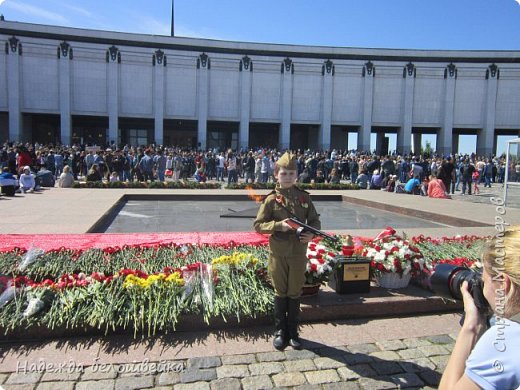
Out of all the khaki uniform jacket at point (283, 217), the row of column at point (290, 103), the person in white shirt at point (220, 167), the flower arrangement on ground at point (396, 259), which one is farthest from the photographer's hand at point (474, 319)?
the row of column at point (290, 103)

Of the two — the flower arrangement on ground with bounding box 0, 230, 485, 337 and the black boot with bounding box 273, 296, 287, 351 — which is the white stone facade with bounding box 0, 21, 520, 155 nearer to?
the flower arrangement on ground with bounding box 0, 230, 485, 337

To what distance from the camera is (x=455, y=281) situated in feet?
6.54

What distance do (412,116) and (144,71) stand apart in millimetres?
29755

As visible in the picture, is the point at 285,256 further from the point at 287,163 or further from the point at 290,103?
the point at 290,103

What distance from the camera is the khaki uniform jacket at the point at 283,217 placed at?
12.4ft

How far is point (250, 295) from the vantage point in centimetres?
430

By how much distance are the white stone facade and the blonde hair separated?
43.7 metres

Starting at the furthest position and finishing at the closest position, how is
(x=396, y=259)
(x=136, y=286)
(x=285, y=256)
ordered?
(x=396, y=259)
(x=136, y=286)
(x=285, y=256)

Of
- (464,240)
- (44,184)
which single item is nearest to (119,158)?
(44,184)

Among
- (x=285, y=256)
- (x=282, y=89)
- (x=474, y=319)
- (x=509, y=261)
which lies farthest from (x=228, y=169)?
(x=282, y=89)

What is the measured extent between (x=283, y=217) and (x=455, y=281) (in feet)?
6.72

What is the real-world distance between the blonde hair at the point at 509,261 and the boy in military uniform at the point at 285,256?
7.42 ft

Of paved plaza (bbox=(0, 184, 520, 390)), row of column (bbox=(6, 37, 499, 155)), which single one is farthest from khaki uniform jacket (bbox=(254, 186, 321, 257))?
row of column (bbox=(6, 37, 499, 155))

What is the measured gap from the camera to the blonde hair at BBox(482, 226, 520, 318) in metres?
1.47
